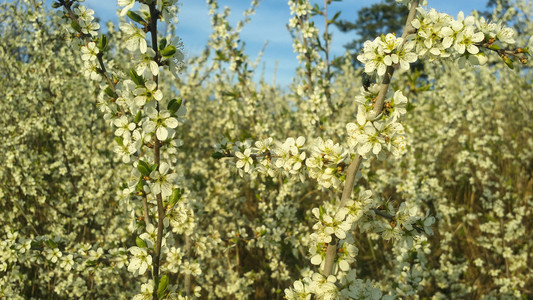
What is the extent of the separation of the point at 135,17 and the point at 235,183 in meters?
3.97

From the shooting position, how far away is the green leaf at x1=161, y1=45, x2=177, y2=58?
152 cm

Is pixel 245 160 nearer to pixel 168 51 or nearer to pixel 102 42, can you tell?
pixel 168 51

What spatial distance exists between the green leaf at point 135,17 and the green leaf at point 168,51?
169 mm

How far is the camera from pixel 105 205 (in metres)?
4.52

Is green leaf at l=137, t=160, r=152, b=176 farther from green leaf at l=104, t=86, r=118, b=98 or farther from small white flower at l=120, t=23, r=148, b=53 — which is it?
green leaf at l=104, t=86, r=118, b=98

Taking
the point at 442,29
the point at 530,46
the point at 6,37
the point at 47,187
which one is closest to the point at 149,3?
the point at 442,29

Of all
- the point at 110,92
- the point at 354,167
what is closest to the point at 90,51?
the point at 110,92

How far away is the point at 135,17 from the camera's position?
5.09 feet

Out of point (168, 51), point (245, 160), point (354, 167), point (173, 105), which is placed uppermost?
point (168, 51)

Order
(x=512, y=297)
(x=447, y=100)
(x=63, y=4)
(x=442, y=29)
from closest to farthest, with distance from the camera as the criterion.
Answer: (x=442, y=29) → (x=63, y=4) → (x=512, y=297) → (x=447, y=100)

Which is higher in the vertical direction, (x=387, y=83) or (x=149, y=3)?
(x=149, y=3)

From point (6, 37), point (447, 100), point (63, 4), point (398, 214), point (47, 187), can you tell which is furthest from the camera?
point (6, 37)

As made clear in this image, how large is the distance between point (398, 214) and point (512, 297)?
12.2 ft

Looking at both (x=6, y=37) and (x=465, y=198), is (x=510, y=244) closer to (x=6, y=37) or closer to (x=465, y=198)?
(x=465, y=198)
